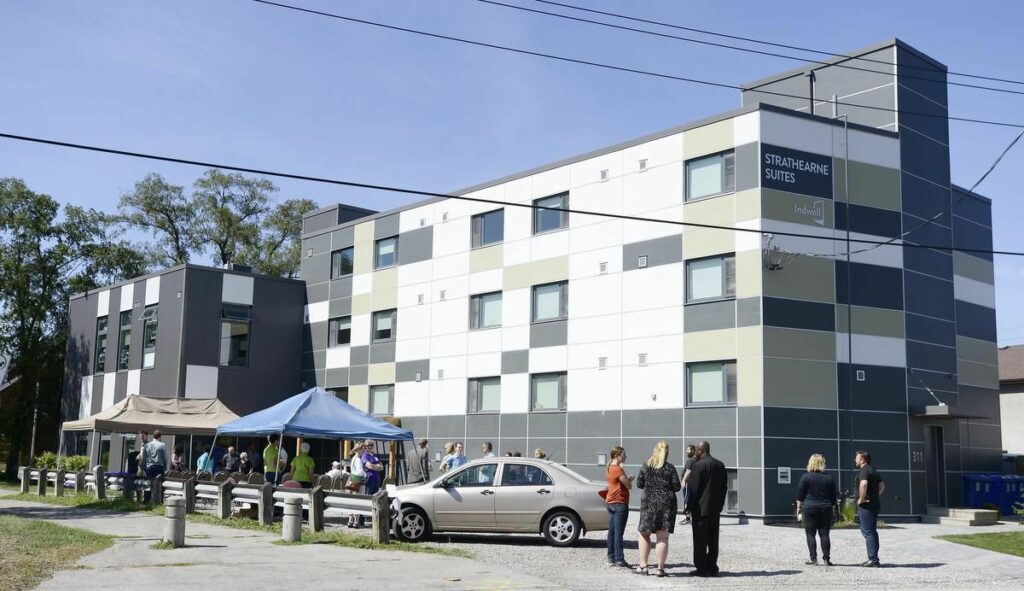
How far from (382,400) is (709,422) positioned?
14396 mm

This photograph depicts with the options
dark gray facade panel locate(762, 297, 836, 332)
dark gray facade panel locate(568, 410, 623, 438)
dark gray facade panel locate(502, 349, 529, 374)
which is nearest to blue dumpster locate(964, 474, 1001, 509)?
dark gray facade panel locate(762, 297, 836, 332)

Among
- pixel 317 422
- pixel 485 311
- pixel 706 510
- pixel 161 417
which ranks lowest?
pixel 706 510

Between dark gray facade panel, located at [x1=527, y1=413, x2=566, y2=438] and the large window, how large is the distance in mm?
15676

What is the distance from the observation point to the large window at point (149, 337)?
39141 mm

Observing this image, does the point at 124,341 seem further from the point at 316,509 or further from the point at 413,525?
the point at 413,525

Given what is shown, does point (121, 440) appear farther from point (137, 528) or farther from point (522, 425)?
point (137, 528)

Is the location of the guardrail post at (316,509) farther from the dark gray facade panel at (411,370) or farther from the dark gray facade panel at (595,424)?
the dark gray facade panel at (411,370)

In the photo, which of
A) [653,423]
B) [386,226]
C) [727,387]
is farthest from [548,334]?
[386,226]

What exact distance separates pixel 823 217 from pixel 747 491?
7.30 meters

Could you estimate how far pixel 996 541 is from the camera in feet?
70.6

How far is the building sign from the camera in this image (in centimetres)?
2644

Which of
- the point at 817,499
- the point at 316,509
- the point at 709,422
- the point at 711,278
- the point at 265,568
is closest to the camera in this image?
the point at 265,568

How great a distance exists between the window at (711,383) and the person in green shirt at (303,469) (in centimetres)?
982

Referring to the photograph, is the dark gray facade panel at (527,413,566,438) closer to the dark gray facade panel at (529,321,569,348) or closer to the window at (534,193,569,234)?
the dark gray facade panel at (529,321,569,348)
